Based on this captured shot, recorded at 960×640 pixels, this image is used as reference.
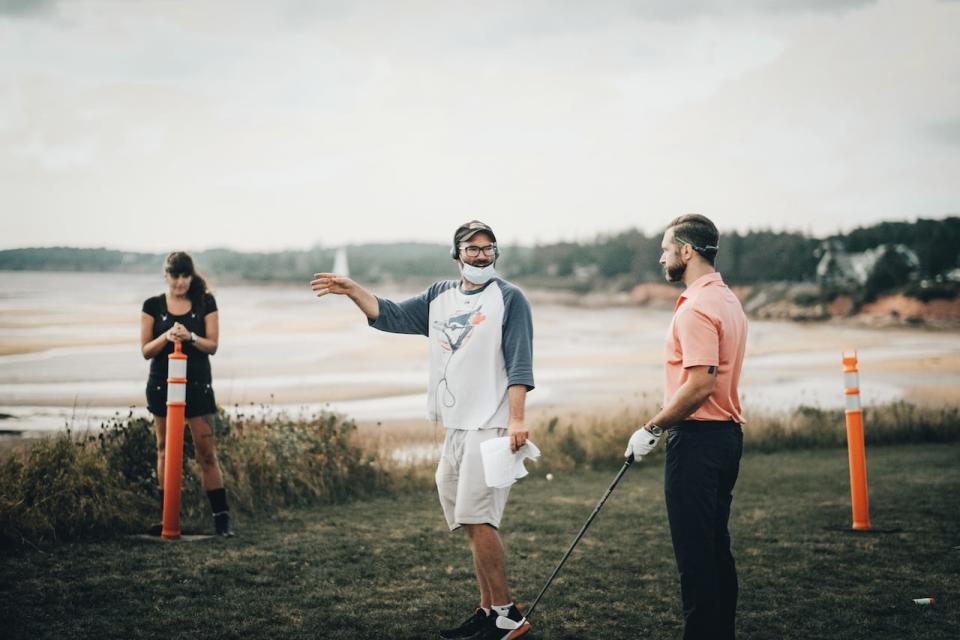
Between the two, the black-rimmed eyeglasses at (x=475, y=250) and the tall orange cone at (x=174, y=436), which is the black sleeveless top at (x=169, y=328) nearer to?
the tall orange cone at (x=174, y=436)

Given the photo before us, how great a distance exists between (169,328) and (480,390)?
9.93 feet

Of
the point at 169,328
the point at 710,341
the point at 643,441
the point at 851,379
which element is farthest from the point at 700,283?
the point at 169,328

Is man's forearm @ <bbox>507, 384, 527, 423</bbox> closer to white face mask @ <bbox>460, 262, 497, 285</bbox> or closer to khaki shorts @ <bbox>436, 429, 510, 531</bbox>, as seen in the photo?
khaki shorts @ <bbox>436, 429, 510, 531</bbox>

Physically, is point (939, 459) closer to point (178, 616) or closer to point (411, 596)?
point (411, 596)

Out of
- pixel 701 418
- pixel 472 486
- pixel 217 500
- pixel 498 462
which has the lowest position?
pixel 217 500

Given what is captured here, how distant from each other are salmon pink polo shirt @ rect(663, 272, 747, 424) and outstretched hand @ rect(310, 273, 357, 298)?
159 cm

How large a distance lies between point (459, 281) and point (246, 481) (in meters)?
3.61

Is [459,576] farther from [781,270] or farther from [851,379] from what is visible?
[781,270]

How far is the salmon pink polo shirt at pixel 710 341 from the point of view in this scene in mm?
3100

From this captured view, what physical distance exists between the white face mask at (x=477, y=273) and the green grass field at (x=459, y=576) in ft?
5.84

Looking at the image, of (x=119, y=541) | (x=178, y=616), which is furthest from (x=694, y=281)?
(x=119, y=541)

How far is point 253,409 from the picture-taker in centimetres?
816

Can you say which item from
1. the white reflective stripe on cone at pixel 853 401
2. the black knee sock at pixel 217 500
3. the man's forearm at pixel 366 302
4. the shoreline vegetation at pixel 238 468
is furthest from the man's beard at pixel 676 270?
the shoreline vegetation at pixel 238 468

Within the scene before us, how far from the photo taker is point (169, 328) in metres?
5.86
